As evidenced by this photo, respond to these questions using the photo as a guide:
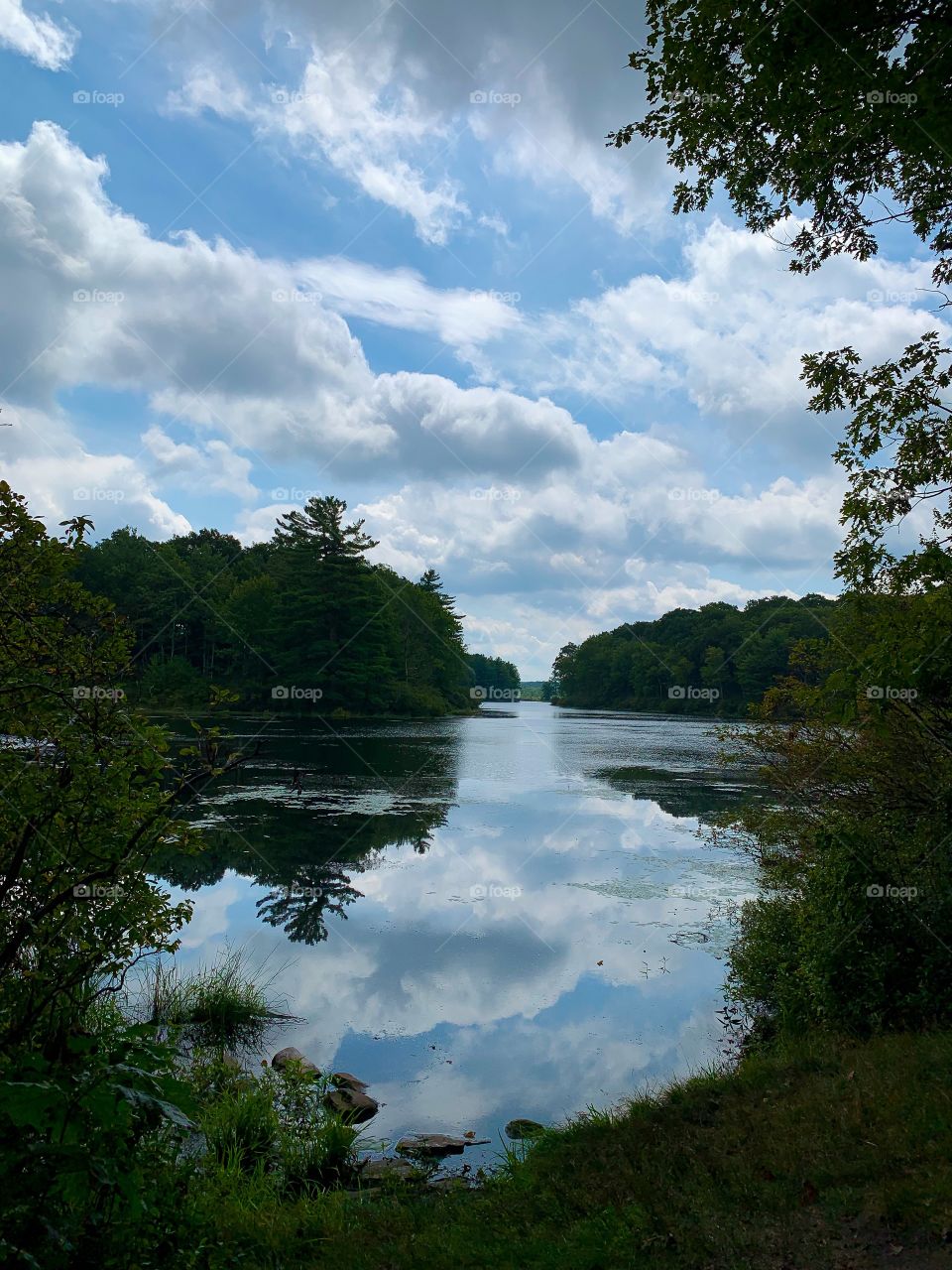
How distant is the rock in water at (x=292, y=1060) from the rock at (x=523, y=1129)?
5.60ft

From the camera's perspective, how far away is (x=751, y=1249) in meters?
4.00

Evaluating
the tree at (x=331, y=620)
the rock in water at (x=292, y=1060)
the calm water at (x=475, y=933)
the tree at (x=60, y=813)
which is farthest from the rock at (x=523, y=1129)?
the tree at (x=331, y=620)

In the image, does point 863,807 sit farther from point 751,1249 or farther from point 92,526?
point 92,526

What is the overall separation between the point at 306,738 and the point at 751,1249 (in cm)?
4133

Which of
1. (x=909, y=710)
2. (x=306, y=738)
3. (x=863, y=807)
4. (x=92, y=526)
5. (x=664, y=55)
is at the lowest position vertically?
(x=306, y=738)

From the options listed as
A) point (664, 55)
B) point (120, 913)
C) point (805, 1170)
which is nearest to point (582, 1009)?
point (805, 1170)

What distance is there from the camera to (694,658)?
121000mm
